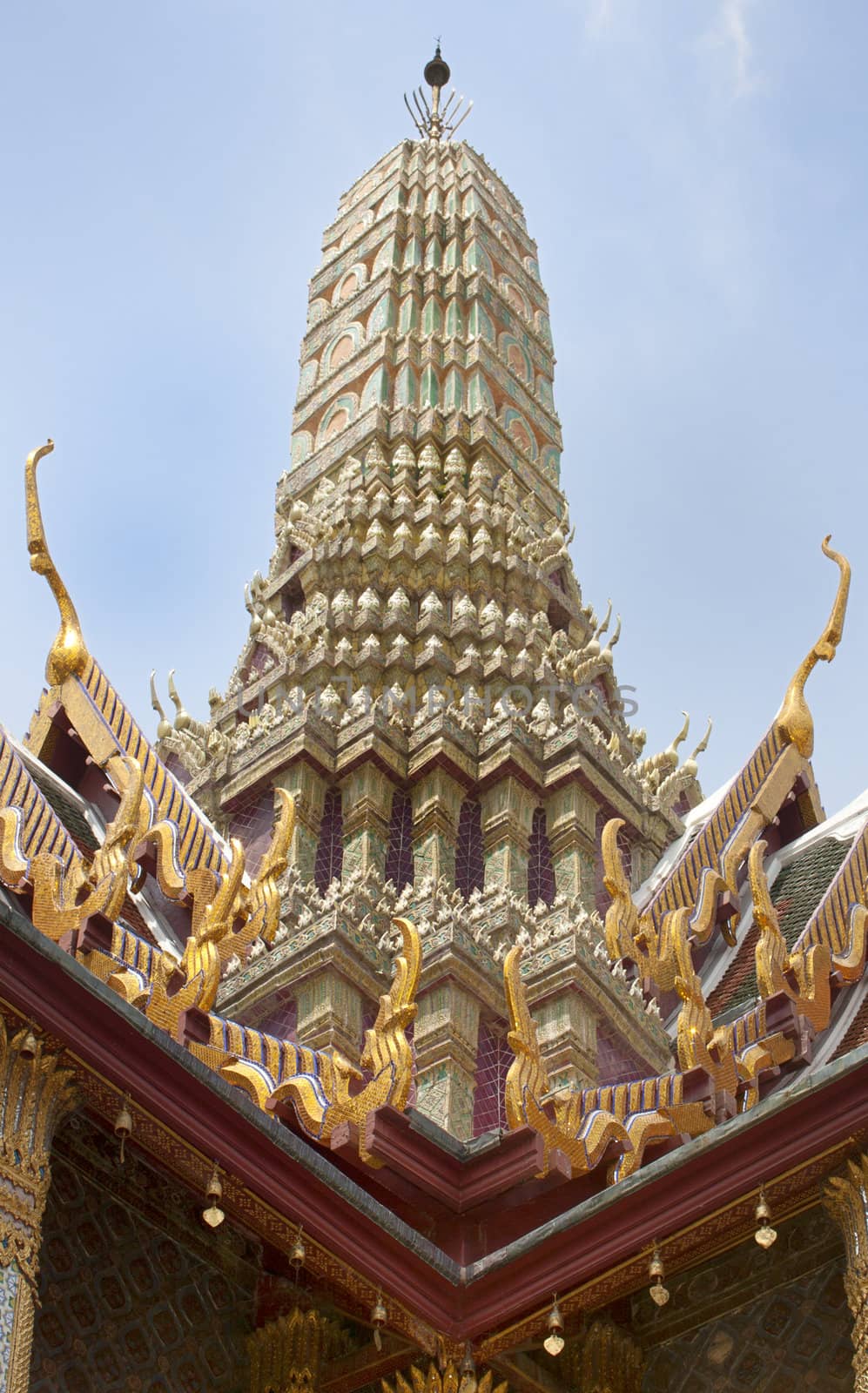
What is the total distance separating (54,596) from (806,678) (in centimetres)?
473

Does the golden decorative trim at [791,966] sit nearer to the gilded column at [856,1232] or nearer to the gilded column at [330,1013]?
the gilded column at [856,1232]

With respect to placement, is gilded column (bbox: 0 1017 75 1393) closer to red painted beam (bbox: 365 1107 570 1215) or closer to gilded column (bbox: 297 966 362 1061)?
red painted beam (bbox: 365 1107 570 1215)

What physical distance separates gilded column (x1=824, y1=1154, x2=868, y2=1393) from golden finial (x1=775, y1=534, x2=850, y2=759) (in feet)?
16.5

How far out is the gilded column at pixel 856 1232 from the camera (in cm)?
688

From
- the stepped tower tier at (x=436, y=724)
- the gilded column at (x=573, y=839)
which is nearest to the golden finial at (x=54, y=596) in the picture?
the stepped tower tier at (x=436, y=724)

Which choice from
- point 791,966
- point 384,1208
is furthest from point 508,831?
point 384,1208

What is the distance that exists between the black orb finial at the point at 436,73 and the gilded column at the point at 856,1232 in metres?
21.1

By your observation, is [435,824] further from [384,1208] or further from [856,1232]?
[856,1232]

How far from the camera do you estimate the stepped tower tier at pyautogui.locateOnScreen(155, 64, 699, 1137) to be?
11.6 metres

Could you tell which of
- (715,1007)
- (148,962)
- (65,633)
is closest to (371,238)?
(65,633)

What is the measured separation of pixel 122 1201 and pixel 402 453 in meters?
10.1

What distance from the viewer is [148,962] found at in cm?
962

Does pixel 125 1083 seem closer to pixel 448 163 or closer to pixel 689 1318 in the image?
pixel 689 1318

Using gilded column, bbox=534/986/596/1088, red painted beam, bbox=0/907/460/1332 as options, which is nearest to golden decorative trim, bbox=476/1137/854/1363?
red painted beam, bbox=0/907/460/1332
